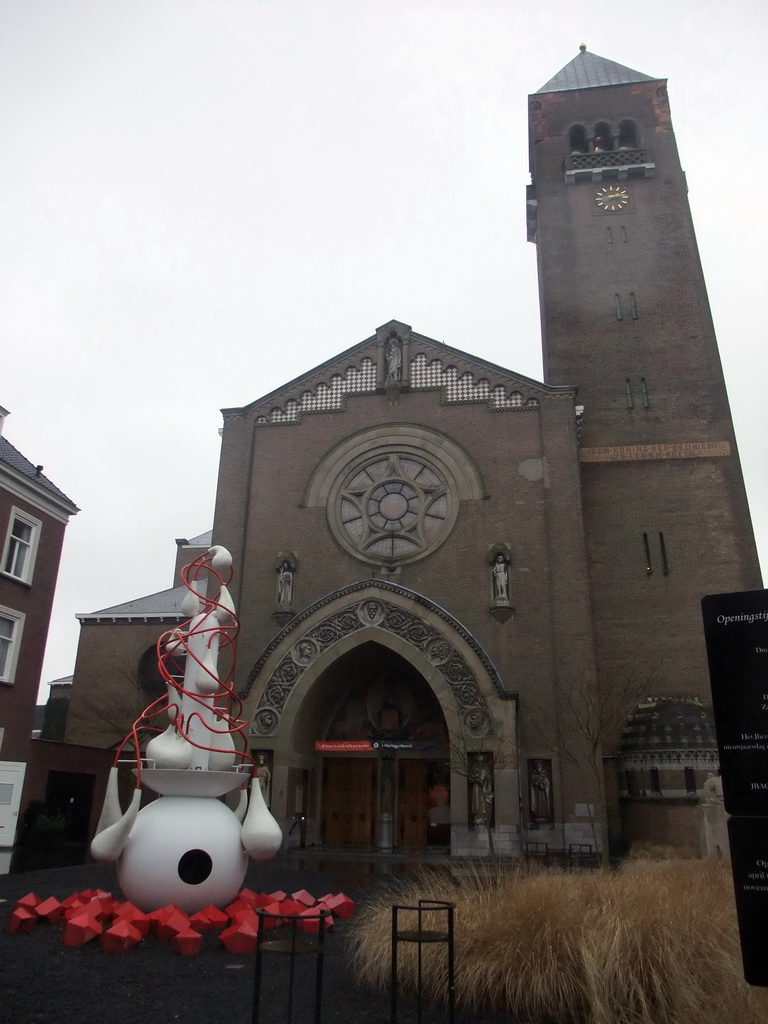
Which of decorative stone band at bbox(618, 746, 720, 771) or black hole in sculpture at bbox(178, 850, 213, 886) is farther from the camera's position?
decorative stone band at bbox(618, 746, 720, 771)

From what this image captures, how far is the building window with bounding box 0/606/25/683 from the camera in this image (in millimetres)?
23778

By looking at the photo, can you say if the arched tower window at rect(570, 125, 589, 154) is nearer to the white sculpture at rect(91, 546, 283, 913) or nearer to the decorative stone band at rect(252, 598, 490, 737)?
the decorative stone band at rect(252, 598, 490, 737)

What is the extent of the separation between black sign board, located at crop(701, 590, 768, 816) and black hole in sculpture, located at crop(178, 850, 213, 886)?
27.7ft

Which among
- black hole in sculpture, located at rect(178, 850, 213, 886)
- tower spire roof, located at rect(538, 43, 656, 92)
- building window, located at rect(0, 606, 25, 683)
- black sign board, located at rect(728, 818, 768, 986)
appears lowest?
black hole in sculpture, located at rect(178, 850, 213, 886)

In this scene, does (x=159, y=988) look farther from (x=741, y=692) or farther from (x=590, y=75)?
(x=590, y=75)

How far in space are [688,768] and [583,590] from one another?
20.3 feet

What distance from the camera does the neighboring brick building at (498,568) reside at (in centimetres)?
2447

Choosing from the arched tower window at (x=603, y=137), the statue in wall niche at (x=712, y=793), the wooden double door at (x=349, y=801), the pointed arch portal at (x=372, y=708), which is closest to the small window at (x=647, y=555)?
the pointed arch portal at (x=372, y=708)

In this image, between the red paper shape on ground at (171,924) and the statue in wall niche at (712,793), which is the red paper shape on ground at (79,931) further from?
the statue in wall niche at (712,793)

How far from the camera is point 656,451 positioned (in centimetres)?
3125

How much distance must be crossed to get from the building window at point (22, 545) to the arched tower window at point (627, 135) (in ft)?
103

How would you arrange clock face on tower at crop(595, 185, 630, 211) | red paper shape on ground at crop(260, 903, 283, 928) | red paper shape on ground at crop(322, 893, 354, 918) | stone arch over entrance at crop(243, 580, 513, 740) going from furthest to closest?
clock face on tower at crop(595, 185, 630, 211), stone arch over entrance at crop(243, 580, 513, 740), red paper shape on ground at crop(322, 893, 354, 918), red paper shape on ground at crop(260, 903, 283, 928)

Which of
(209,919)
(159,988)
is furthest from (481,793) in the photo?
(159,988)

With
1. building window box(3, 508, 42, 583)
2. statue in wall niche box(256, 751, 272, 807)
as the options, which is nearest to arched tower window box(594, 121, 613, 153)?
building window box(3, 508, 42, 583)
